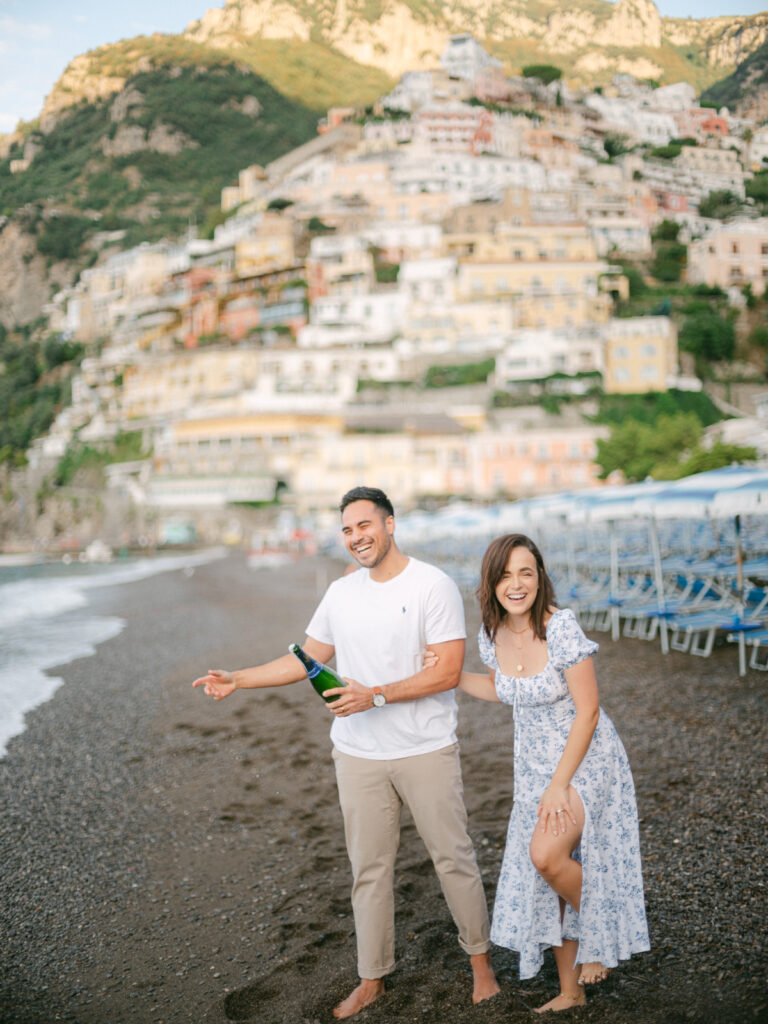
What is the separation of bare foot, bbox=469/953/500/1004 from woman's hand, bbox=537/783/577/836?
0.63 meters

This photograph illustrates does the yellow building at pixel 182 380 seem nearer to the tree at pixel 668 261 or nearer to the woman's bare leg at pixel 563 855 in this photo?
the tree at pixel 668 261

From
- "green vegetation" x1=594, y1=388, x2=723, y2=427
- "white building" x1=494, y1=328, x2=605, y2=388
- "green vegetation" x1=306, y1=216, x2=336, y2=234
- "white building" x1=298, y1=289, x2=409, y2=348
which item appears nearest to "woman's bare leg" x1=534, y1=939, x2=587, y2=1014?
"green vegetation" x1=594, y1=388, x2=723, y2=427

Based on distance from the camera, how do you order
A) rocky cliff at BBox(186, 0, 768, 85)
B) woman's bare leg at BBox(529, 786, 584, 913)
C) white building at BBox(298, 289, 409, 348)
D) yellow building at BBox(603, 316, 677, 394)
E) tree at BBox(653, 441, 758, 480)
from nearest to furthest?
woman's bare leg at BBox(529, 786, 584, 913) → tree at BBox(653, 441, 758, 480) → yellow building at BBox(603, 316, 677, 394) → white building at BBox(298, 289, 409, 348) → rocky cliff at BBox(186, 0, 768, 85)

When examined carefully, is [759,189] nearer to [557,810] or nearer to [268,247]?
[268,247]

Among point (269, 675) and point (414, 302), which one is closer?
point (269, 675)

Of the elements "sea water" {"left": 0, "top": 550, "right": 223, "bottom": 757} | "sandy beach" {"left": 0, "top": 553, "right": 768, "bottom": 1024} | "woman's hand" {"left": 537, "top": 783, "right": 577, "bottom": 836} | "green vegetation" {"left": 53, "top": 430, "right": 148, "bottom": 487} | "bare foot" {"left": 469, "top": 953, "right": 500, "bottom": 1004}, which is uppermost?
"green vegetation" {"left": 53, "top": 430, "right": 148, "bottom": 487}

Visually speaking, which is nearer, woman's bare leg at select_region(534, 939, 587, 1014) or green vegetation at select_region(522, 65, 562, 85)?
woman's bare leg at select_region(534, 939, 587, 1014)

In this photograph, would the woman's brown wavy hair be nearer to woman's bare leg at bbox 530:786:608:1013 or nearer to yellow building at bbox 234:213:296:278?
woman's bare leg at bbox 530:786:608:1013

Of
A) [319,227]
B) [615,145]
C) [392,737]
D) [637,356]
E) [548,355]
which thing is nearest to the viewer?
[392,737]

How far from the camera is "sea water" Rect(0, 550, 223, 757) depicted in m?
9.63

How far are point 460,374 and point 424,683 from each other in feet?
187

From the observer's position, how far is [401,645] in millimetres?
2680

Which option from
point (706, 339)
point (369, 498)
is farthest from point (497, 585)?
point (706, 339)

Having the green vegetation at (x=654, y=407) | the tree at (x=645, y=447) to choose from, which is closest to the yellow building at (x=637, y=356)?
the green vegetation at (x=654, y=407)
